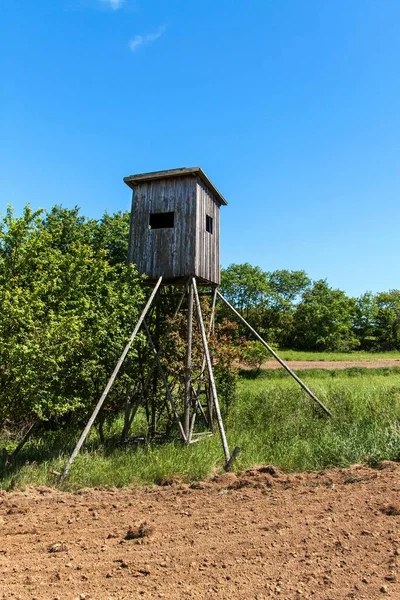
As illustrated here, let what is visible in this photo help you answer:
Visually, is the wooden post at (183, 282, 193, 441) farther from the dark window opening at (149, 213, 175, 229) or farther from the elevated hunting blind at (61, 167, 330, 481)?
the dark window opening at (149, 213, 175, 229)

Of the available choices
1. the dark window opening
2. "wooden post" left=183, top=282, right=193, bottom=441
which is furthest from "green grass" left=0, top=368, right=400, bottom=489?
the dark window opening

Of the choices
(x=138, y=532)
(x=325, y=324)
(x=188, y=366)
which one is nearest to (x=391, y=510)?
(x=138, y=532)

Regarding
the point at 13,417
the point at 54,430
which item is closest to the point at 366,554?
the point at 13,417

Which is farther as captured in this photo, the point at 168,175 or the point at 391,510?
the point at 168,175

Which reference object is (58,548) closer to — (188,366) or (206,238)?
(188,366)

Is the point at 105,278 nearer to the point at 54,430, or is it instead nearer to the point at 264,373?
the point at 54,430

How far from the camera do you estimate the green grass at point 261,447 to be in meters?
8.53

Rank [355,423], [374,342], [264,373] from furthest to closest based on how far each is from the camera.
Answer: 1. [374,342]
2. [264,373]
3. [355,423]

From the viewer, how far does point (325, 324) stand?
50062 millimetres

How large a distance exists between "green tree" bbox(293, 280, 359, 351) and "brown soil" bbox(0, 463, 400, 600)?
43.2 metres

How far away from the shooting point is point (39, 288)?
827cm

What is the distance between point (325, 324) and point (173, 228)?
41.4 meters

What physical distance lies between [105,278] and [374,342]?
49.6 metres

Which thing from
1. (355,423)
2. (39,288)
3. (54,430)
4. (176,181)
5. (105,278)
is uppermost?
(176,181)
